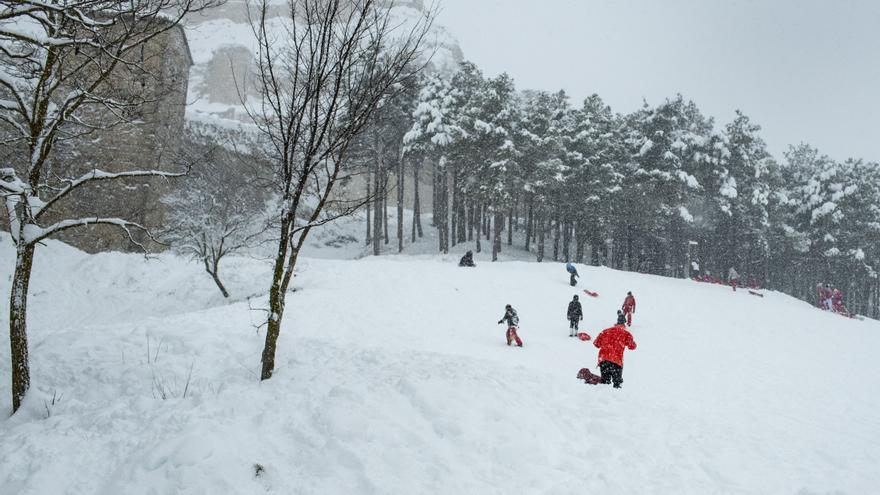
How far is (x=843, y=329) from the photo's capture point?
1997 cm

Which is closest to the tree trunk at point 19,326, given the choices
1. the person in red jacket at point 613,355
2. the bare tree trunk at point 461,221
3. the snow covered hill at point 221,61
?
the person in red jacket at point 613,355

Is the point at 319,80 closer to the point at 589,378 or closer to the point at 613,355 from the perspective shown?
the point at 613,355

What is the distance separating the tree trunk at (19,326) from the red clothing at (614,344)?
28.6ft

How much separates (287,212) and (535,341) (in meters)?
9.10

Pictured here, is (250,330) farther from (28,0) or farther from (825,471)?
(825,471)

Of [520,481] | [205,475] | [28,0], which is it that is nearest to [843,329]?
[520,481]

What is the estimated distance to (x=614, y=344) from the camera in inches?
320

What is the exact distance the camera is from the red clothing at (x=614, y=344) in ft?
26.6

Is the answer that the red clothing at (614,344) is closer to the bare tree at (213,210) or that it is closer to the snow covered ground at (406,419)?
the snow covered ground at (406,419)

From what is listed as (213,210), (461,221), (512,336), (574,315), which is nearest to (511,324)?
(512,336)

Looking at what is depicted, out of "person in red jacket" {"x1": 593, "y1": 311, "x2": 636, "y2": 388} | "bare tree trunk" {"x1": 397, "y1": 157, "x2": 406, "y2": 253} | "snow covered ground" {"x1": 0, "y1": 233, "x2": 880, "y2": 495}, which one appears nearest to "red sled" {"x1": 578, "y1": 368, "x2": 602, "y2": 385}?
"person in red jacket" {"x1": 593, "y1": 311, "x2": 636, "y2": 388}

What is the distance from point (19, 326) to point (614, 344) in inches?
360

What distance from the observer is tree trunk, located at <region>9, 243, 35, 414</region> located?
5840mm

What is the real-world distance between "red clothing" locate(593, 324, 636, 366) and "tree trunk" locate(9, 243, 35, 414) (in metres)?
8.73
